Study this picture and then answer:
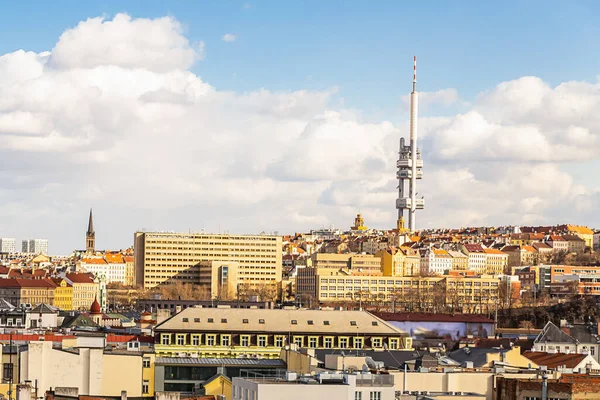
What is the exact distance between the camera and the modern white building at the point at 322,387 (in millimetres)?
33469

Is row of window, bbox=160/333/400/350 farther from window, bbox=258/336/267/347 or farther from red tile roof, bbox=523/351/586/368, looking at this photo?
red tile roof, bbox=523/351/586/368

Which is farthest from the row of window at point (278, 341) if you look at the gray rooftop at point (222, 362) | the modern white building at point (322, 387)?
the modern white building at point (322, 387)

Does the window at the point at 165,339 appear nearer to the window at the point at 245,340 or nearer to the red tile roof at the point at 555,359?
the window at the point at 245,340

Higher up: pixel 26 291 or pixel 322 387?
pixel 26 291

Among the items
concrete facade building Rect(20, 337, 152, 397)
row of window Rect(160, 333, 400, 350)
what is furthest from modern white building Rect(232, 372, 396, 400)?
row of window Rect(160, 333, 400, 350)

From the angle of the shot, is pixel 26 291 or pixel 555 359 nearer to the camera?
pixel 555 359

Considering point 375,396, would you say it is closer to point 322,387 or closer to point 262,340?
point 322,387

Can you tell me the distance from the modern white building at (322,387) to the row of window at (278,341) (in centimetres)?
3114

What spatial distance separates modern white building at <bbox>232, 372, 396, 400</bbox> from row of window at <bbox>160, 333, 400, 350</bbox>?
31.1 m

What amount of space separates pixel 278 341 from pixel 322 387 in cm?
3488

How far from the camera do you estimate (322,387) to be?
110 feet

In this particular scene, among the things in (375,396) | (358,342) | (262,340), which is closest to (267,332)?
(262,340)

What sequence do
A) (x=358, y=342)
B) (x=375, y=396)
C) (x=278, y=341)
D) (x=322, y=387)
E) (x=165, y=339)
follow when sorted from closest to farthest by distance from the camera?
1. (x=322, y=387)
2. (x=375, y=396)
3. (x=165, y=339)
4. (x=278, y=341)
5. (x=358, y=342)

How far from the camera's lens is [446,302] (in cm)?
19262
